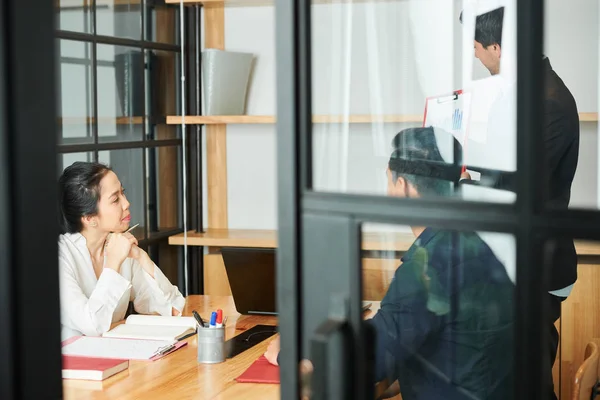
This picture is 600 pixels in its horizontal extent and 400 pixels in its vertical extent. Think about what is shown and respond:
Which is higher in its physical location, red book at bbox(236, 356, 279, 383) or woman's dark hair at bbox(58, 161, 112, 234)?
woman's dark hair at bbox(58, 161, 112, 234)

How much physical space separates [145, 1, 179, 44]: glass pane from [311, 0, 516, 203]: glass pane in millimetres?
2929

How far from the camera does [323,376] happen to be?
0.91 metres

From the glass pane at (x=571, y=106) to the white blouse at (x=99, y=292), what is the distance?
161cm

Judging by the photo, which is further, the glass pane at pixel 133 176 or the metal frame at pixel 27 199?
the glass pane at pixel 133 176

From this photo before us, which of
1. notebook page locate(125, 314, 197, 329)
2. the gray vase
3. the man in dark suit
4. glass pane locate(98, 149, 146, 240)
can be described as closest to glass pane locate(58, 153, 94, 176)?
glass pane locate(98, 149, 146, 240)

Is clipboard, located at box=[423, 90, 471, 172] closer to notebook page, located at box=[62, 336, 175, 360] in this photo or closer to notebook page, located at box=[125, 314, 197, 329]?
notebook page, located at box=[62, 336, 175, 360]

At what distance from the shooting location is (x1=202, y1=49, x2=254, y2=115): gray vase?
3.83m

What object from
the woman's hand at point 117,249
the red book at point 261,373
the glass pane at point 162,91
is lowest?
the red book at point 261,373

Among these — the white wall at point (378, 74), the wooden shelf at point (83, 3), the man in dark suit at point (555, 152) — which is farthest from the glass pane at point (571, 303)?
the wooden shelf at point (83, 3)

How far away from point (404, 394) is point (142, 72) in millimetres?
2919

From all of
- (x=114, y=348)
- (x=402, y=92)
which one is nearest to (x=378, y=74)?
(x=402, y=92)

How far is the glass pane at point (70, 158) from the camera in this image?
317 cm

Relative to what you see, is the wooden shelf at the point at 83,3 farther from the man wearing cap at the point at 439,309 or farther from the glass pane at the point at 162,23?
the man wearing cap at the point at 439,309

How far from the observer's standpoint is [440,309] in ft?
3.18
